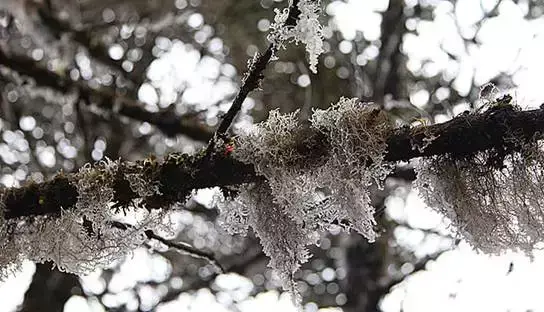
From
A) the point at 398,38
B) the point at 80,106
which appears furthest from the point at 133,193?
the point at 398,38

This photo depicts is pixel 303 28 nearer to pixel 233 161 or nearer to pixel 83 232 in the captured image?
pixel 233 161

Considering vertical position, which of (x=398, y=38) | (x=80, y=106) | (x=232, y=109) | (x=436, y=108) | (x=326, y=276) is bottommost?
(x=232, y=109)

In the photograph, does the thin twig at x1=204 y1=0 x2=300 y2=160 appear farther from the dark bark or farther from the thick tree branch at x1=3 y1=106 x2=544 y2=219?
the dark bark

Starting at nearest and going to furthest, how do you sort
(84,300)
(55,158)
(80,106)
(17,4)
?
(17,4), (80,106), (84,300), (55,158)

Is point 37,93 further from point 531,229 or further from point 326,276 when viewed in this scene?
point 531,229

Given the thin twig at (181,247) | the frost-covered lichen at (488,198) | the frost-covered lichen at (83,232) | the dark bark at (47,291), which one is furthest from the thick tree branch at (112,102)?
the frost-covered lichen at (488,198)

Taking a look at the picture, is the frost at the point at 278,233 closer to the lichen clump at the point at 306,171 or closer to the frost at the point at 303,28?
the lichen clump at the point at 306,171

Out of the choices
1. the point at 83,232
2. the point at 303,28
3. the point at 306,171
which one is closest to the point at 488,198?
the point at 306,171
